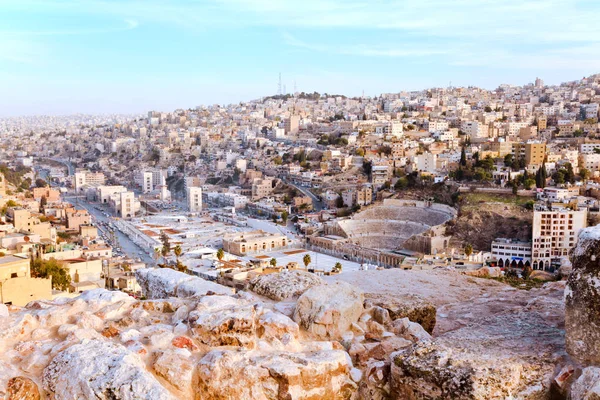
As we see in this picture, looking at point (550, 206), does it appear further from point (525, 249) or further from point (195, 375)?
point (195, 375)

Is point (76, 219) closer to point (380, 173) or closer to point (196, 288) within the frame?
point (380, 173)

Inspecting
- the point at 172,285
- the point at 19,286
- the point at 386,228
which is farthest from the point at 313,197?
the point at 172,285

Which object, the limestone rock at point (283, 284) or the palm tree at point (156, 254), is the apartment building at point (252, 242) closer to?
the palm tree at point (156, 254)

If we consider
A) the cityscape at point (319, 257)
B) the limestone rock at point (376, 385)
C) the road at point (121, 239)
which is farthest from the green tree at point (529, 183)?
the limestone rock at point (376, 385)

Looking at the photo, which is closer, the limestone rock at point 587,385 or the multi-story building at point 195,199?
the limestone rock at point 587,385

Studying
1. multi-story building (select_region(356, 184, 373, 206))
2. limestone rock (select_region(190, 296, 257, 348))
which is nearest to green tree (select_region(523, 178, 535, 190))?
multi-story building (select_region(356, 184, 373, 206))

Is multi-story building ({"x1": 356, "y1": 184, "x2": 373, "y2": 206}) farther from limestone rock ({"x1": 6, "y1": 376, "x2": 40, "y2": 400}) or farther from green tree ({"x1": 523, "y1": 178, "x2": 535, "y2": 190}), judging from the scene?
limestone rock ({"x1": 6, "y1": 376, "x2": 40, "y2": 400})
